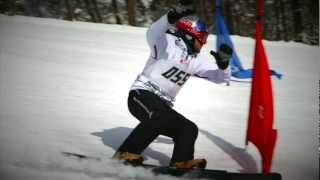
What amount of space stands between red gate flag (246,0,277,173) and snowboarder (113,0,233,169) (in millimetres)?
222

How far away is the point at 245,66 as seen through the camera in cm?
804

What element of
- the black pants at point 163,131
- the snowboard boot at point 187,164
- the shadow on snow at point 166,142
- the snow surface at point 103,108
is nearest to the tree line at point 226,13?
the snow surface at point 103,108

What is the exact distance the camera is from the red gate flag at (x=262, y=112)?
318 cm

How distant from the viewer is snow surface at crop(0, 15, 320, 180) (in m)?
3.46

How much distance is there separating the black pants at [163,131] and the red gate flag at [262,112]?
0.48 m

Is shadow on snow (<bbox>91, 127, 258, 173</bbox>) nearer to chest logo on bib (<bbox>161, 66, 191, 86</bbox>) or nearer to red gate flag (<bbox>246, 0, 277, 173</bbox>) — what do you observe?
red gate flag (<bbox>246, 0, 277, 173</bbox>)

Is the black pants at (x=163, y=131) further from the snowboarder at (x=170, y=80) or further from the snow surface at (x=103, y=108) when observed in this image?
the snow surface at (x=103, y=108)

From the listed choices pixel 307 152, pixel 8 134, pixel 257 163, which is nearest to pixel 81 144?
pixel 8 134

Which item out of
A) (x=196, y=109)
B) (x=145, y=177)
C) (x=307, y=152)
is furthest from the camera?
(x=196, y=109)

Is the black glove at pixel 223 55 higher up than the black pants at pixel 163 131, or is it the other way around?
the black glove at pixel 223 55

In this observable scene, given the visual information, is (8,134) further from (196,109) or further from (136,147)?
(196,109)

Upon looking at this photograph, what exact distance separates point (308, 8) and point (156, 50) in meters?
10.4

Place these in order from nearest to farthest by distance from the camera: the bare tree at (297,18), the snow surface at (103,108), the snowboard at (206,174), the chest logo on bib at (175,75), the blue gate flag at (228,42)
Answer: the snowboard at (206,174) → the chest logo on bib at (175,75) → the snow surface at (103,108) → the blue gate flag at (228,42) → the bare tree at (297,18)

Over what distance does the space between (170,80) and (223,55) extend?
411 millimetres
